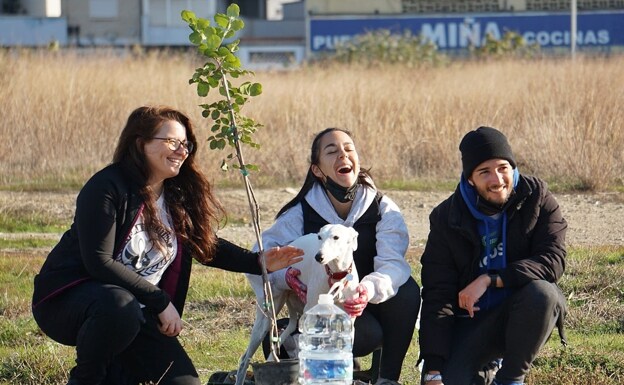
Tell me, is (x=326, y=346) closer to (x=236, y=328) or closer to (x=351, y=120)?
(x=236, y=328)

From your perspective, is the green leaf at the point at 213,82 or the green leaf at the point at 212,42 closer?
the green leaf at the point at 212,42

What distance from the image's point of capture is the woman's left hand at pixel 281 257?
4.76 m

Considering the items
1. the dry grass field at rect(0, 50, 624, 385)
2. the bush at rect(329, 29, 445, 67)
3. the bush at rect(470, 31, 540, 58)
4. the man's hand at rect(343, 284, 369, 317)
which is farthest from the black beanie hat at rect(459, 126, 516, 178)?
the bush at rect(470, 31, 540, 58)

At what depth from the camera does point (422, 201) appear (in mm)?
10930

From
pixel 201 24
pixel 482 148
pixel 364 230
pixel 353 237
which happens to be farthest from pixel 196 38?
pixel 482 148

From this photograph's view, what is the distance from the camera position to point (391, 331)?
4824mm

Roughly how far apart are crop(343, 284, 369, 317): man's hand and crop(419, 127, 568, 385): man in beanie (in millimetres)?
334

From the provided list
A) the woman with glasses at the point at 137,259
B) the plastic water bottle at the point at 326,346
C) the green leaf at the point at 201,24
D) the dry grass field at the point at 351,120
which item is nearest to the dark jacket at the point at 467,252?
the plastic water bottle at the point at 326,346

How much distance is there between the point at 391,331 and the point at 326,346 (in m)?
0.56

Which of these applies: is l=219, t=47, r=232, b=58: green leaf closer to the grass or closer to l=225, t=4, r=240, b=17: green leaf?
l=225, t=4, r=240, b=17: green leaf

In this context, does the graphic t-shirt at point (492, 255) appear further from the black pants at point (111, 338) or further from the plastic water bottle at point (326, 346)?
the black pants at point (111, 338)

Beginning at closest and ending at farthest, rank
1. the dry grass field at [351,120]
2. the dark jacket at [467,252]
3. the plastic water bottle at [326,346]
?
the plastic water bottle at [326,346] < the dark jacket at [467,252] < the dry grass field at [351,120]

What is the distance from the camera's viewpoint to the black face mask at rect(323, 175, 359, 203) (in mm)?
4922

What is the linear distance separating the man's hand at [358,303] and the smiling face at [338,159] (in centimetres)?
55
